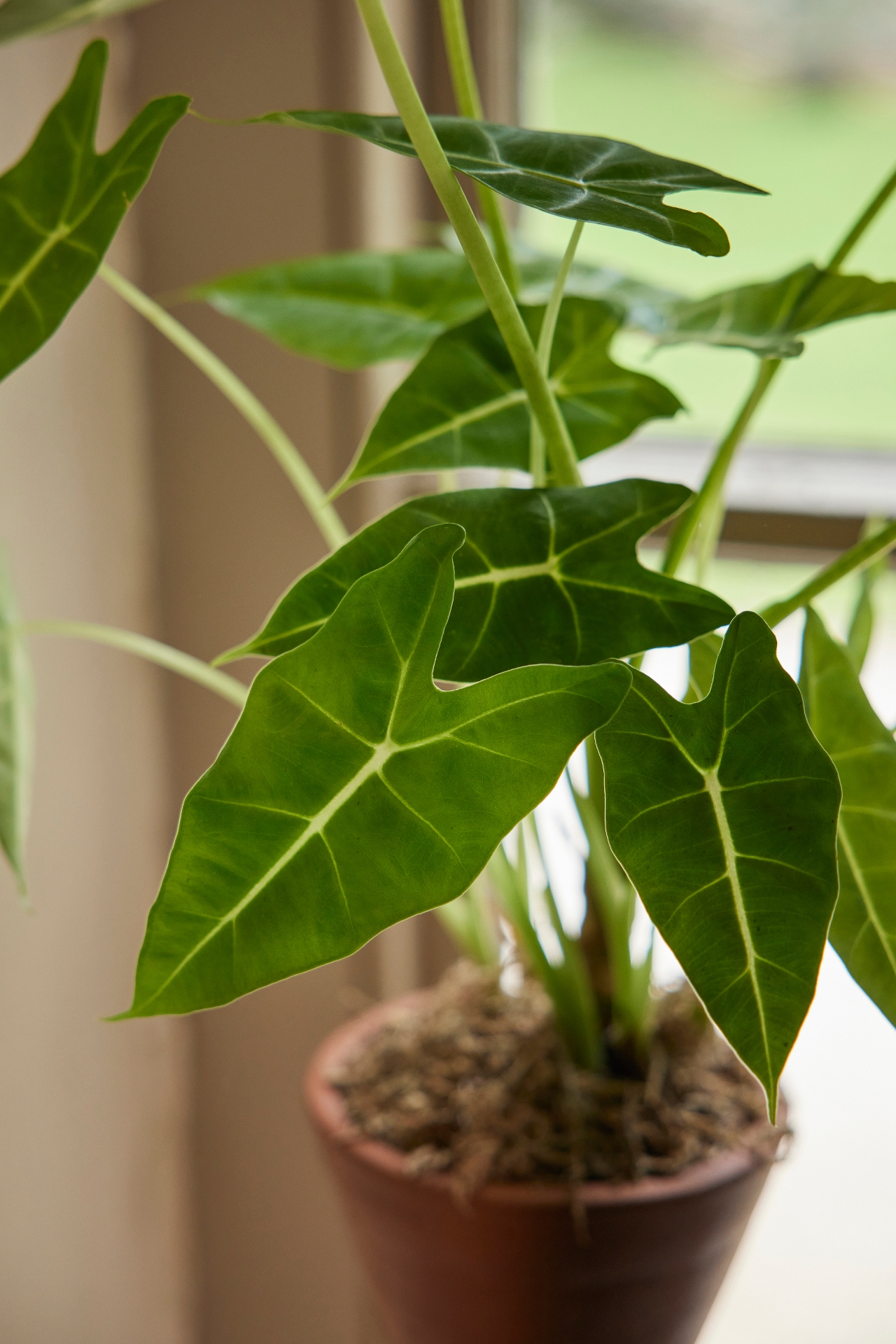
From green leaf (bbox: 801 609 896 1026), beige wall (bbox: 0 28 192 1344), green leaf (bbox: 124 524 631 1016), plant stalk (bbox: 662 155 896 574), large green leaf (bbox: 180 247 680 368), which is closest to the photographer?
green leaf (bbox: 124 524 631 1016)

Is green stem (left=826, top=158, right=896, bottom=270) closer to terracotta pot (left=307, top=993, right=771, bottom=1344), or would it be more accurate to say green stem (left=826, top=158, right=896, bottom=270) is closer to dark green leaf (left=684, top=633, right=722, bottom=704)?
dark green leaf (left=684, top=633, right=722, bottom=704)

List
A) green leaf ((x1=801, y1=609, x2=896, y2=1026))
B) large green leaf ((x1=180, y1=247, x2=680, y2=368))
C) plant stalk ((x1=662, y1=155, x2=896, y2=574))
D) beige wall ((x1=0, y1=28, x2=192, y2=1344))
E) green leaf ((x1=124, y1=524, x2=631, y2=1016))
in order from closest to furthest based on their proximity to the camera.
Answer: green leaf ((x1=124, y1=524, x2=631, y2=1016)), green leaf ((x1=801, y1=609, x2=896, y2=1026)), plant stalk ((x1=662, y1=155, x2=896, y2=574)), large green leaf ((x1=180, y1=247, x2=680, y2=368)), beige wall ((x1=0, y1=28, x2=192, y2=1344))

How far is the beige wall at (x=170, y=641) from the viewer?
3.23ft


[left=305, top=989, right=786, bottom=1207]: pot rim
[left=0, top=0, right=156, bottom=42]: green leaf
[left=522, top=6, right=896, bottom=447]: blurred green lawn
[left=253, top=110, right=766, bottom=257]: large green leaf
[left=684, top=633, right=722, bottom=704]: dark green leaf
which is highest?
[left=522, top=6, right=896, bottom=447]: blurred green lawn

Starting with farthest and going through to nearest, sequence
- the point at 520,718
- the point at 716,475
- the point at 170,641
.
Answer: the point at 170,641 < the point at 716,475 < the point at 520,718

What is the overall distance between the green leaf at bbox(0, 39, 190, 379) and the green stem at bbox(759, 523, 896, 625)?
0.40m

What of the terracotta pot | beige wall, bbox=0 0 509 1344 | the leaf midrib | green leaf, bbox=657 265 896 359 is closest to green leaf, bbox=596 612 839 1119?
the leaf midrib

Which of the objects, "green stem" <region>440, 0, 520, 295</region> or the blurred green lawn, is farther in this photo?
the blurred green lawn

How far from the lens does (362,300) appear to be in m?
0.77

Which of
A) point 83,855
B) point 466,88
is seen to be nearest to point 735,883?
point 466,88

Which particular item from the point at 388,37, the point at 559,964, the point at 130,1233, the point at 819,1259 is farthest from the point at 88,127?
the point at 819,1259

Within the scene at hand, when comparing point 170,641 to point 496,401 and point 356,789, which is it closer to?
point 496,401

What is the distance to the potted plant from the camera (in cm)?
42

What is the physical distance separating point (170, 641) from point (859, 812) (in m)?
0.81
